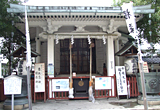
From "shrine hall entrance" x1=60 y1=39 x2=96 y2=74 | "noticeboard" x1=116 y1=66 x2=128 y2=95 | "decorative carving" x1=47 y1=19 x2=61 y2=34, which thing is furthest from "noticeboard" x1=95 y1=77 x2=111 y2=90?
"decorative carving" x1=47 y1=19 x2=61 y2=34

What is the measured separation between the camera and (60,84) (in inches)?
328

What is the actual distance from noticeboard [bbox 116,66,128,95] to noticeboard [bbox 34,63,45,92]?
12.6 feet

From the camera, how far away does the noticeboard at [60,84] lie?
327 inches

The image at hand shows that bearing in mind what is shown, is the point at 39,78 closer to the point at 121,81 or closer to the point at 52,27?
the point at 52,27

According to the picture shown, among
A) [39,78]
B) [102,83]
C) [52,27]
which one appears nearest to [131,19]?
[102,83]

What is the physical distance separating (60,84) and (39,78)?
43.3 inches

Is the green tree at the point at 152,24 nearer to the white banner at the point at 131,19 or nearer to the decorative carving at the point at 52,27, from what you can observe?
the white banner at the point at 131,19

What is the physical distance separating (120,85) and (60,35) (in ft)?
13.5

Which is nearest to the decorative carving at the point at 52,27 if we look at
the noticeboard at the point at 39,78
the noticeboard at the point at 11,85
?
the noticeboard at the point at 39,78

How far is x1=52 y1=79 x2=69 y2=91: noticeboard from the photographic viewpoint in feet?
27.2

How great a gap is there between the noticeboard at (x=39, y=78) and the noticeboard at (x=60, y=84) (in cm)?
57

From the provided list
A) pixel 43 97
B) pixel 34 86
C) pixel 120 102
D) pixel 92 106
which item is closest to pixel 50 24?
pixel 34 86

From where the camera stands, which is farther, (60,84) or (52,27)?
(52,27)

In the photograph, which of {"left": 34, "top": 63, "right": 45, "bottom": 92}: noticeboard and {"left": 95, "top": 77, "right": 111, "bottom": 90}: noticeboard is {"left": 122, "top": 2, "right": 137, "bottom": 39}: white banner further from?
{"left": 34, "top": 63, "right": 45, "bottom": 92}: noticeboard
